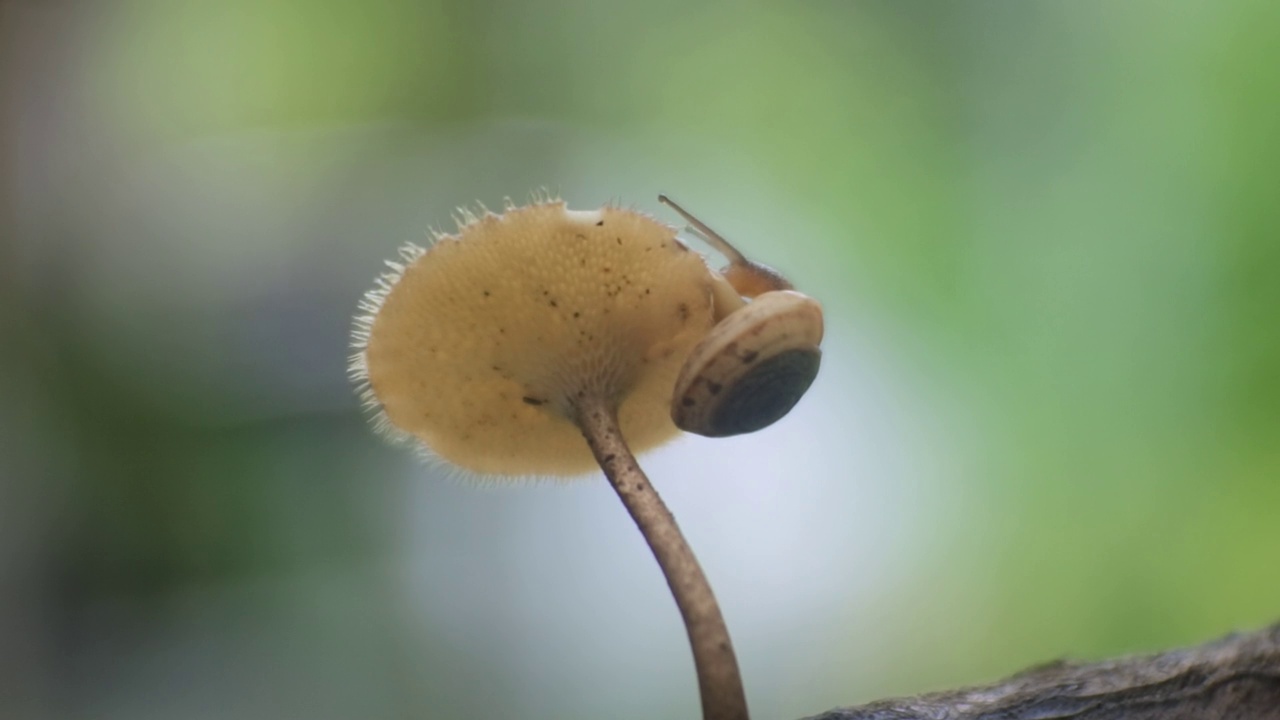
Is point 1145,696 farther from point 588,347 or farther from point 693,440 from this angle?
point 693,440

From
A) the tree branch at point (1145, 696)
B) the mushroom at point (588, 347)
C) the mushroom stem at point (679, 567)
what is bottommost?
the tree branch at point (1145, 696)

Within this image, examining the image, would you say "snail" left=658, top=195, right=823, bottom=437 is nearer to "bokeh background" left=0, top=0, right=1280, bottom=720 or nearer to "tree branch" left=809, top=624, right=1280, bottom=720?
"tree branch" left=809, top=624, right=1280, bottom=720

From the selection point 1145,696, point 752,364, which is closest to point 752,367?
point 752,364

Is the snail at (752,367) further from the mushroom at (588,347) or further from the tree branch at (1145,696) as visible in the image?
the tree branch at (1145,696)

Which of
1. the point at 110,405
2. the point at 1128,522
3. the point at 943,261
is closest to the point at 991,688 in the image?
the point at 1128,522

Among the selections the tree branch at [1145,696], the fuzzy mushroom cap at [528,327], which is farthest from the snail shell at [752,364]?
the tree branch at [1145,696]

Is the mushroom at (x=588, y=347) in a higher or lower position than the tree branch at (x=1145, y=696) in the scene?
higher

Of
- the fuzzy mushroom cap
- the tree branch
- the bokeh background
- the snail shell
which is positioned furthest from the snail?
the bokeh background

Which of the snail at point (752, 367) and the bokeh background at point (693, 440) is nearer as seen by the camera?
the snail at point (752, 367)
